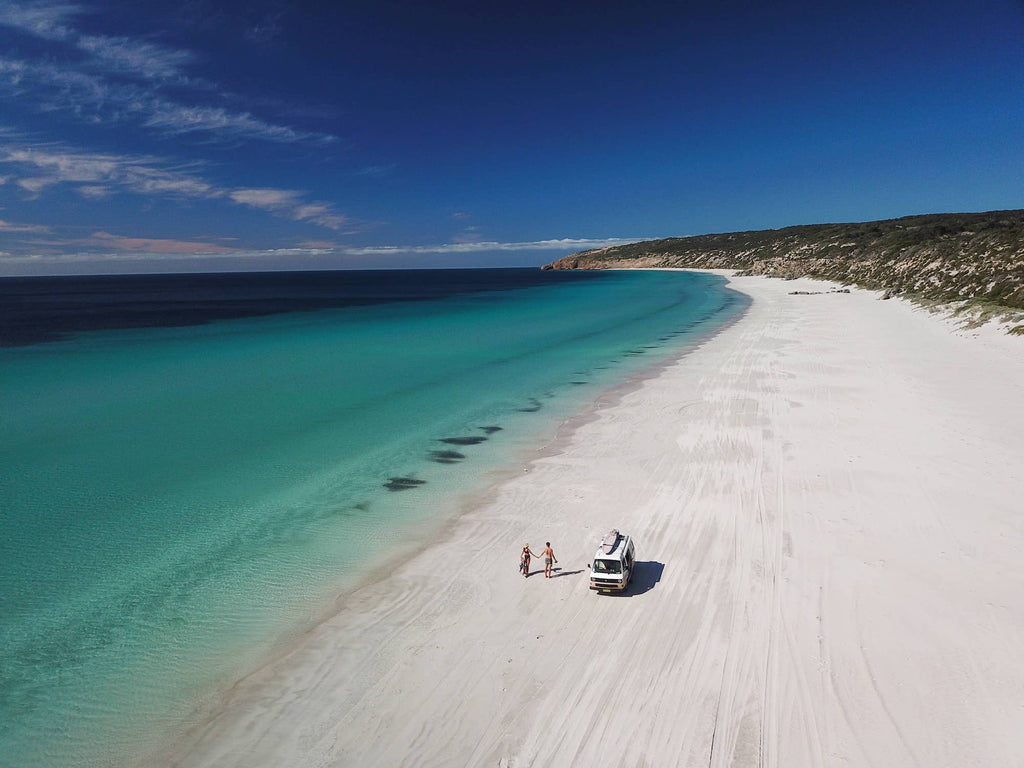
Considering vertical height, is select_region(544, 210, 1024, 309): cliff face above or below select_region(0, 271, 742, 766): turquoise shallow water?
above

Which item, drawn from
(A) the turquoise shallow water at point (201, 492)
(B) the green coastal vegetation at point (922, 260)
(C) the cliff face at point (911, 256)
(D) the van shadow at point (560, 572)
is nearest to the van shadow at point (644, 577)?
(D) the van shadow at point (560, 572)

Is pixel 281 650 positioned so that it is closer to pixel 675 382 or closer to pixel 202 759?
pixel 202 759

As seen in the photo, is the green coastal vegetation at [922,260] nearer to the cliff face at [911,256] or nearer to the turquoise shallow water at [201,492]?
the cliff face at [911,256]

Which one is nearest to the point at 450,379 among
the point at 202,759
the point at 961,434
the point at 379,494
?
the point at 379,494

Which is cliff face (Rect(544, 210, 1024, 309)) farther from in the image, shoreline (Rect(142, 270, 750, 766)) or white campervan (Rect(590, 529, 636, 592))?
white campervan (Rect(590, 529, 636, 592))

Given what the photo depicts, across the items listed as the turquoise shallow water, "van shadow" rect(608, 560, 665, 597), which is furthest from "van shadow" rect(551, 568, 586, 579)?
the turquoise shallow water

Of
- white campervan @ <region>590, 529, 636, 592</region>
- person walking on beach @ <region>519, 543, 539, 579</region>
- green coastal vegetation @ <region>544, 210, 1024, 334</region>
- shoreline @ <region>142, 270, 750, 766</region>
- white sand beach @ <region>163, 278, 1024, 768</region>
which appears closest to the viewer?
white sand beach @ <region>163, 278, 1024, 768</region>
